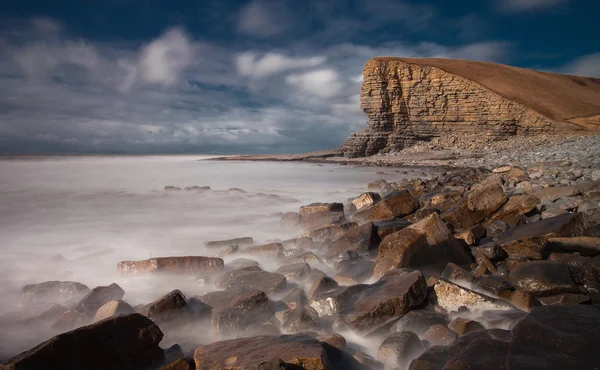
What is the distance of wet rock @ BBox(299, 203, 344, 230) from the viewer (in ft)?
21.2

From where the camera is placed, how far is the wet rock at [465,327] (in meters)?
2.55

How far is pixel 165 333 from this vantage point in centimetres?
289

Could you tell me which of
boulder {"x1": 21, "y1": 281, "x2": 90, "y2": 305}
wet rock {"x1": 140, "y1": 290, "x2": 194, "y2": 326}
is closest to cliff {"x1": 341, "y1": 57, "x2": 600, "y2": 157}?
wet rock {"x1": 140, "y1": 290, "x2": 194, "y2": 326}

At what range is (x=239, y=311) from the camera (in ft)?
9.89

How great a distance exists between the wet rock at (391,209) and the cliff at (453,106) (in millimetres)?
26402

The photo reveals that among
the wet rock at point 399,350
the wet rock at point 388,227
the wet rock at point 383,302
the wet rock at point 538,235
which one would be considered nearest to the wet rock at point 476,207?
the wet rock at point 388,227

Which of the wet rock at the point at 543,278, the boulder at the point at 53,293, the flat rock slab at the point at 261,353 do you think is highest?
the wet rock at the point at 543,278

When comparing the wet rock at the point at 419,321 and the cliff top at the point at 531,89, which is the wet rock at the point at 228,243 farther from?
the cliff top at the point at 531,89

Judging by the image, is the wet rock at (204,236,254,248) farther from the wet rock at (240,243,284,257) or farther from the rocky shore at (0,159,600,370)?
the wet rock at (240,243,284,257)

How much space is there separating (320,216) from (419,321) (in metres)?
3.99

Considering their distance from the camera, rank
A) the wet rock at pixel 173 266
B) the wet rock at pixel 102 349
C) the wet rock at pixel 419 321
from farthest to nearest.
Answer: the wet rock at pixel 173 266
the wet rock at pixel 419 321
the wet rock at pixel 102 349

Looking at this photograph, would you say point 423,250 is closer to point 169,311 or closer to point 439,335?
point 439,335

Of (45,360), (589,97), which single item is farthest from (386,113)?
(45,360)

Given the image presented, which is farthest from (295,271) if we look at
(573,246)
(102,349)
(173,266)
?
(573,246)
